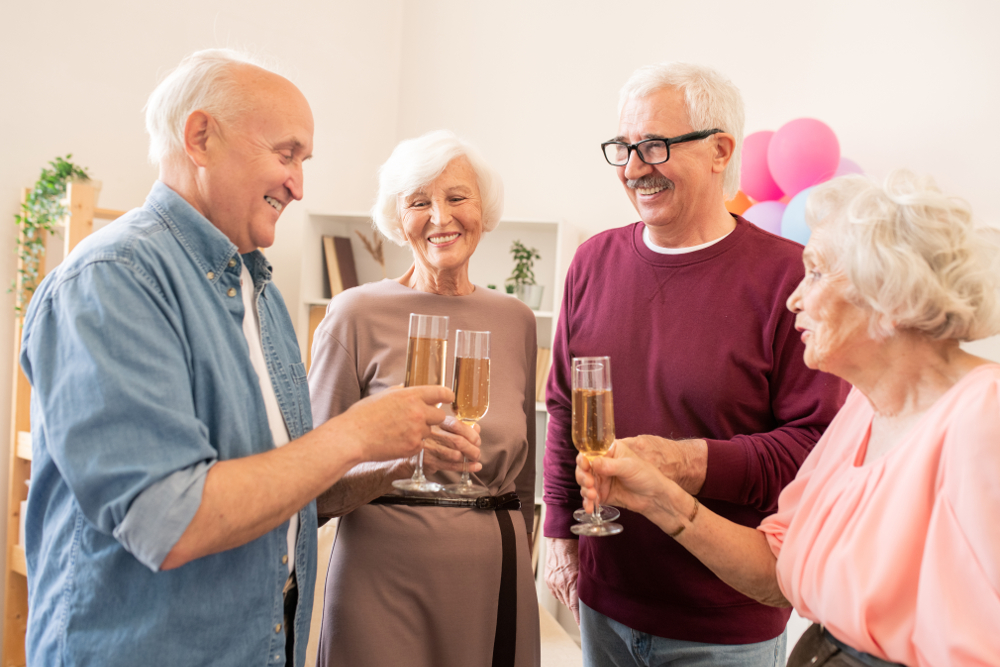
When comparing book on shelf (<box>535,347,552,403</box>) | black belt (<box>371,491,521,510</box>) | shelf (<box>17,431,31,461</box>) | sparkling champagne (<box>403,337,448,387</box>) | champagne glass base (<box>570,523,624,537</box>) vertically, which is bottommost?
shelf (<box>17,431,31,461</box>)

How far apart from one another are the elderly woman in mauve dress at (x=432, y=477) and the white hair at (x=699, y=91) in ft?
1.63

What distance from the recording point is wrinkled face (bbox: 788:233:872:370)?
121 cm

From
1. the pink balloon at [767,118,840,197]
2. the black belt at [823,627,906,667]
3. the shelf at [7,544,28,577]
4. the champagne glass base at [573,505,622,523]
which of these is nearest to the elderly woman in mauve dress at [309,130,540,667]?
the champagne glass base at [573,505,622,523]

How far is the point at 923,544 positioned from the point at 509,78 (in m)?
3.84

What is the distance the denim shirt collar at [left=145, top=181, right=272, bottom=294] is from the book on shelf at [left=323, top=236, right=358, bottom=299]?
2.92 m

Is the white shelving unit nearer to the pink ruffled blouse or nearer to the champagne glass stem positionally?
the champagne glass stem

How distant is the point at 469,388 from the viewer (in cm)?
145

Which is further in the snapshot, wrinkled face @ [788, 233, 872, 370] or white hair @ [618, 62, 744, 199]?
white hair @ [618, 62, 744, 199]

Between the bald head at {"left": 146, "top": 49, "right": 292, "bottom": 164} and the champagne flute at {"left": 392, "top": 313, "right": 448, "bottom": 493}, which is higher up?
the bald head at {"left": 146, "top": 49, "right": 292, "bottom": 164}

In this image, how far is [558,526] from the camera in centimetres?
195

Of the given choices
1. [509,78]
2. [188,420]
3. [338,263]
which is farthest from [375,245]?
[188,420]

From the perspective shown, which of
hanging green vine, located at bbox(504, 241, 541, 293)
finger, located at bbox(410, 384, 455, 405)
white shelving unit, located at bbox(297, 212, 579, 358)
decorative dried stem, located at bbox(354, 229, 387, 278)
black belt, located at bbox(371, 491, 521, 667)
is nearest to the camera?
finger, located at bbox(410, 384, 455, 405)

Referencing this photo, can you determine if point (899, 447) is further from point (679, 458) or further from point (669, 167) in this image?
point (669, 167)

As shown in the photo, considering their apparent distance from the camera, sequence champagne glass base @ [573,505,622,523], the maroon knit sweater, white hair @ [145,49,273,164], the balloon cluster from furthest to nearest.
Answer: the balloon cluster → the maroon knit sweater → champagne glass base @ [573,505,622,523] → white hair @ [145,49,273,164]
